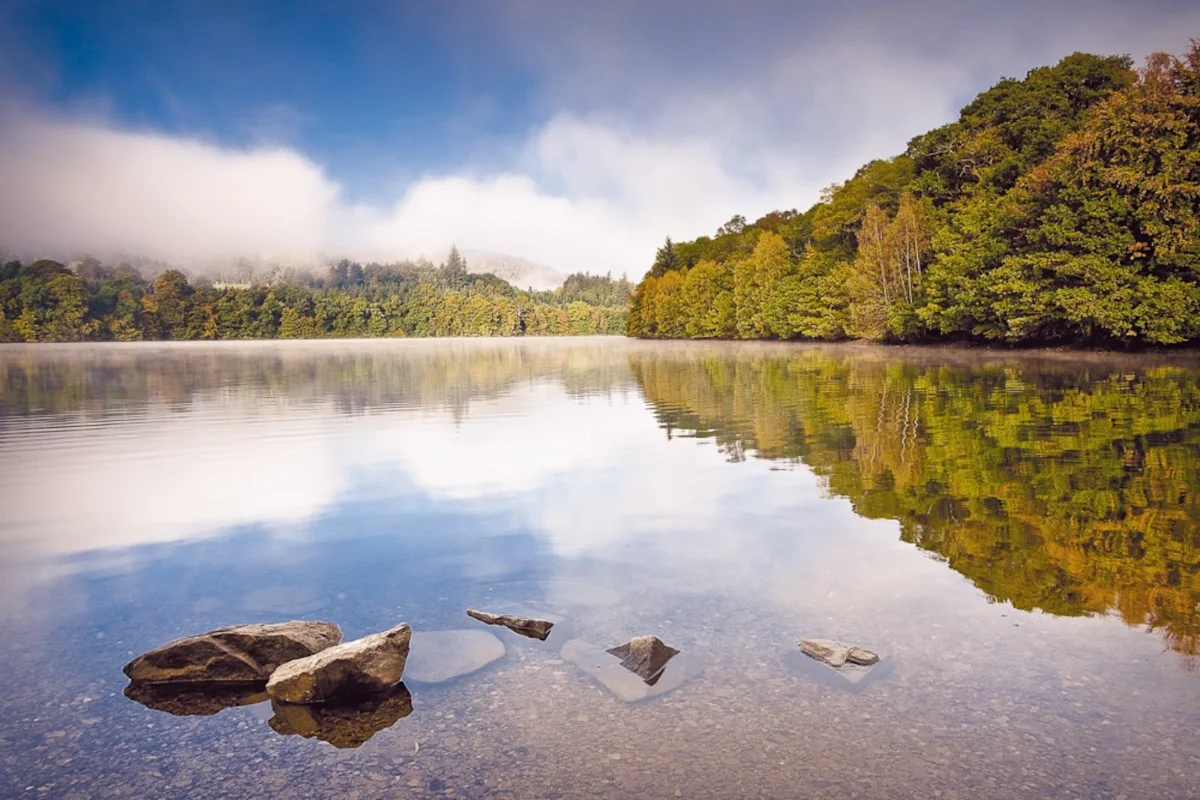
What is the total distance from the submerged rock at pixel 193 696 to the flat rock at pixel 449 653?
104 centimetres

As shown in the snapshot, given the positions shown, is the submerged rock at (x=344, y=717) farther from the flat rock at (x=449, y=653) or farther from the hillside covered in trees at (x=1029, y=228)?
the hillside covered in trees at (x=1029, y=228)

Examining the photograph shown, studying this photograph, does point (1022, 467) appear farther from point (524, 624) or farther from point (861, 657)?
point (524, 624)

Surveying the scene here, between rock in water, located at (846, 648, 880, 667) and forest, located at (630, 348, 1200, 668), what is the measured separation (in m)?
1.83

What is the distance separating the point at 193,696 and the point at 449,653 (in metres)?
1.69

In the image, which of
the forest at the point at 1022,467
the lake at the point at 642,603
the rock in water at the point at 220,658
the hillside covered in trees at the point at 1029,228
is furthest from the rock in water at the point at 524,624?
the hillside covered in trees at the point at 1029,228

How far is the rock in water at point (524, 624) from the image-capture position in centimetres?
586

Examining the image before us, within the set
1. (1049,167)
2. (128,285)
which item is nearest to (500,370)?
(1049,167)

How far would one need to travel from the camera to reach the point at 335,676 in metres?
4.90

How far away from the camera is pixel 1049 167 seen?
1604 inches

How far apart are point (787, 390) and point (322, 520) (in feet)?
61.1

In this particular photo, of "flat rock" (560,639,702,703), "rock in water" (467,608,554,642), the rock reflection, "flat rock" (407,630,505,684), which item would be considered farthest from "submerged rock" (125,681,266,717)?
"flat rock" (560,639,702,703)

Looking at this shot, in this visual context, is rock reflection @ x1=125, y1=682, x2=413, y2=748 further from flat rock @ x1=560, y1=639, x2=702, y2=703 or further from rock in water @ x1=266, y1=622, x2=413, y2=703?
flat rock @ x1=560, y1=639, x2=702, y2=703

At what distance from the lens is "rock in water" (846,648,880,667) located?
5145 millimetres

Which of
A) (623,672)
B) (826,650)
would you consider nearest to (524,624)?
(623,672)
